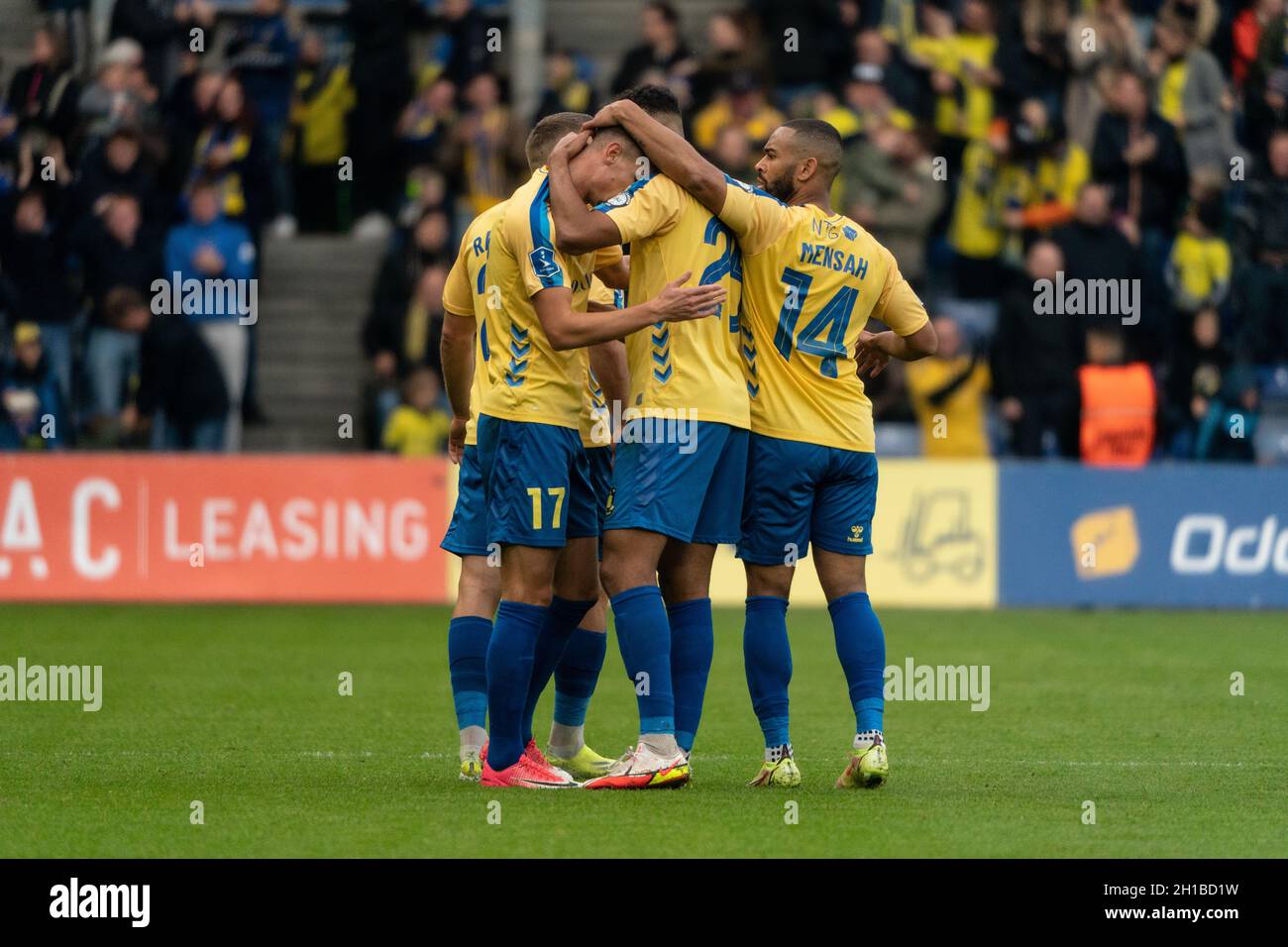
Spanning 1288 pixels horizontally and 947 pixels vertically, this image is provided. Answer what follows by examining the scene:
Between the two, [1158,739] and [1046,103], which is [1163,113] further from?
Answer: [1158,739]

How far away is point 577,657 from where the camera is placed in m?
8.54

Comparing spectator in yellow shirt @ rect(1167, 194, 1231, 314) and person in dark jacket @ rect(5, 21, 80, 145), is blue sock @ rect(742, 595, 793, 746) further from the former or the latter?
person in dark jacket @ rect(5, 21, 80, 145)

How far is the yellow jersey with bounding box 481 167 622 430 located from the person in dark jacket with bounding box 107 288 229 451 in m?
9.81

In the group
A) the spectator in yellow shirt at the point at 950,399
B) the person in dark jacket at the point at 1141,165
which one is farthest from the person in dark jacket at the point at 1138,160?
the spectator in yellow shirt at the point at 950,399

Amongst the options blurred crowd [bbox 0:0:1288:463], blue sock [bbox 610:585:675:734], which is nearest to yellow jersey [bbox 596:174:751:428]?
blue sock [bbox 610:585:675:734]

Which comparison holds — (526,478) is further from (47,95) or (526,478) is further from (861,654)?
(47,95)

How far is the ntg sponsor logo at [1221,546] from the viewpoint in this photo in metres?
16.9

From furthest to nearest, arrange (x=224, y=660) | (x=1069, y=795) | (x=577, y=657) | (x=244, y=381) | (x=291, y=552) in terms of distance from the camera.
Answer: (x=244, y=381)
(x=291, y=552)
(x=224, y=660)
(x=577, y=657)
(x=1069, y=795)

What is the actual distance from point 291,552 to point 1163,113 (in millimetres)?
7965

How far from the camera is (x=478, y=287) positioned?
26.8 feet

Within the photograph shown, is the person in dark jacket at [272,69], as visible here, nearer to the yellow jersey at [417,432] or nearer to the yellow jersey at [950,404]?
the yellow jersey at [417,432]

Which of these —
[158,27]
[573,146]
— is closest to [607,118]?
[573,146]

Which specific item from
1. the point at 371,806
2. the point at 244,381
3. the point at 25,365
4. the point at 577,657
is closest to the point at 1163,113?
the point at 244,381

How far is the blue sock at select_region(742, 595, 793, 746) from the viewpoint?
8.16 meters
